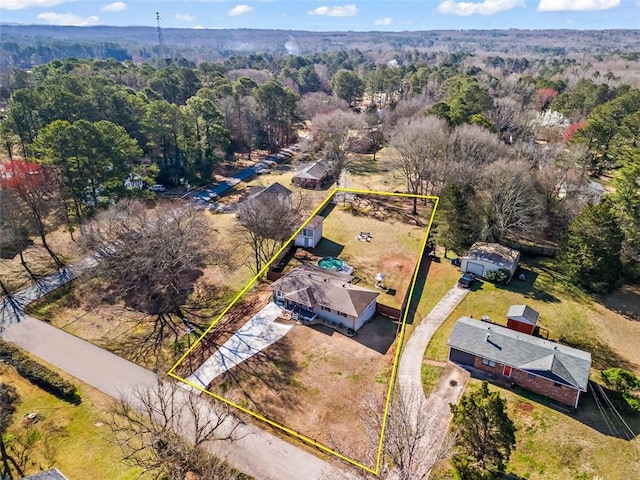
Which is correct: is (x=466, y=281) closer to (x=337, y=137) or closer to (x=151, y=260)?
(x=151, y=260)

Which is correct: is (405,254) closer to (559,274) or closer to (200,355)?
(559,274)

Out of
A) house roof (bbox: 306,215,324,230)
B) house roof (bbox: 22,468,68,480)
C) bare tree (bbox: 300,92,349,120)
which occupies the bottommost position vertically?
house roof (bbox: 22,468,68,480)

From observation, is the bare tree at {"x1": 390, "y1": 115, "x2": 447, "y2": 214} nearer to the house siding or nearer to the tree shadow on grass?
the tree shadow on grass

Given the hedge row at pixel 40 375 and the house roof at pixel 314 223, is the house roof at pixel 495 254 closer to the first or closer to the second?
the house roof at pixel 314 223

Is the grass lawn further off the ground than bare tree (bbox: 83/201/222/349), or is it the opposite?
bare tree (bbox: 83/201/222/349)

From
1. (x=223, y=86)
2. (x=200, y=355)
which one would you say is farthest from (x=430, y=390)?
(x=223, y=86)

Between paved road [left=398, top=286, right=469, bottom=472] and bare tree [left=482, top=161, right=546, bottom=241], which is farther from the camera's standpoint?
bare tree [left=482, top=161, right=546, bottom=241]

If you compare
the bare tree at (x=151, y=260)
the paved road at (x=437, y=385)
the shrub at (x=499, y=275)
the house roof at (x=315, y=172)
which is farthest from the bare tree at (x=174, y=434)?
the house roof at (x=315, y=172)

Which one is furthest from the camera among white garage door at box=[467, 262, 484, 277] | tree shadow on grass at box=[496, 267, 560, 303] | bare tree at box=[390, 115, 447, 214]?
bare tree at box=[390, 115, 447, 214]

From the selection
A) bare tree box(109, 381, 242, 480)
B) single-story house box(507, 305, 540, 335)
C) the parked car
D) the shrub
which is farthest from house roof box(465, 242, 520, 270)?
bare tree box(109, 381, 242, 480)
